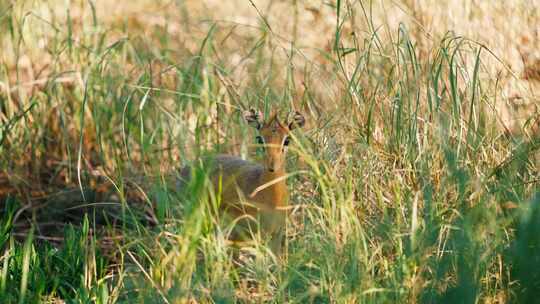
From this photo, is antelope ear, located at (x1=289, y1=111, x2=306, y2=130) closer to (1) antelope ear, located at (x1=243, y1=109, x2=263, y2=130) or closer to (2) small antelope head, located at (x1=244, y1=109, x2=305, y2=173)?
(2) small antelope head, located at (x1=244, y1=109, x2=305, y2=173)

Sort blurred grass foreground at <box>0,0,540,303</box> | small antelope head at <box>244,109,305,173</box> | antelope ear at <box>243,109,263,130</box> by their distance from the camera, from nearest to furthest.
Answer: blurred grass foreground at <box>0,0,540,303</box> → small antelope head at <box>244,109,305,173</box> → antelope ear at <box>243,109,263,130</box>

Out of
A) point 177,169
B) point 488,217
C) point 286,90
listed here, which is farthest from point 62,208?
point 488,217

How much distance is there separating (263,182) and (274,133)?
0.37 meters

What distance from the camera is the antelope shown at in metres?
4.73

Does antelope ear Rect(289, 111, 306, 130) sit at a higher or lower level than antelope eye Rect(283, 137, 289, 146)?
higher

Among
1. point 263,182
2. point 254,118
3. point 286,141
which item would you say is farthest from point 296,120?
point 263,182

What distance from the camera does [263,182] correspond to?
5.00 meters

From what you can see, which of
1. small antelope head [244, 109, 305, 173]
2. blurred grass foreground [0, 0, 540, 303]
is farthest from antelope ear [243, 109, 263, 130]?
blurred grass foreground [0, 0, 540, 303]

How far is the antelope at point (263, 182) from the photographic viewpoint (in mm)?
4734

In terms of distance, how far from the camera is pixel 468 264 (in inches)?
143

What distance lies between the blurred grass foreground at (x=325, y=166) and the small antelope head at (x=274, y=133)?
5.4 inches

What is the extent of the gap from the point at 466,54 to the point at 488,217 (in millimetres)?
1827

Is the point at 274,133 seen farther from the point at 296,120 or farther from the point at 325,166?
the point at 325,166

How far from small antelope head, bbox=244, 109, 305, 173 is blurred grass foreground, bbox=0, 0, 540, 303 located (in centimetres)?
14
